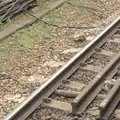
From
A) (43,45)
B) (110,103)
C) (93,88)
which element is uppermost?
(43,45)

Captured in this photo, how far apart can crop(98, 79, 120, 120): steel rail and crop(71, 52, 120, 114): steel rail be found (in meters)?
0.42

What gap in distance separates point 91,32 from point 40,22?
1.42 m

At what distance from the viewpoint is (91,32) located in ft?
32.8

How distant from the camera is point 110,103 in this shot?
5.96 m

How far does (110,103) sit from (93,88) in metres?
0.69

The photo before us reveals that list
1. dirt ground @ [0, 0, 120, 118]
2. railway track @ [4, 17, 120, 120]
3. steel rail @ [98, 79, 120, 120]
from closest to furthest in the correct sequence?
steel rail @ [98, 79, 120, 120] < railway track @ [4, 17, 120, 120] < dirt ground @ [0, 0, 120, 118]

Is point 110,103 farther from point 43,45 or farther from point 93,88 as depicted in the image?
point 43,45

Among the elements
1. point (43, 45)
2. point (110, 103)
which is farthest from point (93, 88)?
point (43, 45)

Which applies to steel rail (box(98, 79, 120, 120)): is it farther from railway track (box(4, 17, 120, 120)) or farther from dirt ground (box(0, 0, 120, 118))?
dirt ground (box(0, 0, 120, 118))

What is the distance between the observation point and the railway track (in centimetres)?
603

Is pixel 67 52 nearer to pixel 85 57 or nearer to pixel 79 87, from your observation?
pixel 85 57

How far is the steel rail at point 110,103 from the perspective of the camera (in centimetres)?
571

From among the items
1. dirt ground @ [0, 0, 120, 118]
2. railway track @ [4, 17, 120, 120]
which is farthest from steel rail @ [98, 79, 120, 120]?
dirt ground @ [0, 0, 120, 118]

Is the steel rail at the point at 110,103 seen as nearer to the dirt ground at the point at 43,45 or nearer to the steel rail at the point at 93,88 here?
the steel rail at the point at 93,88
